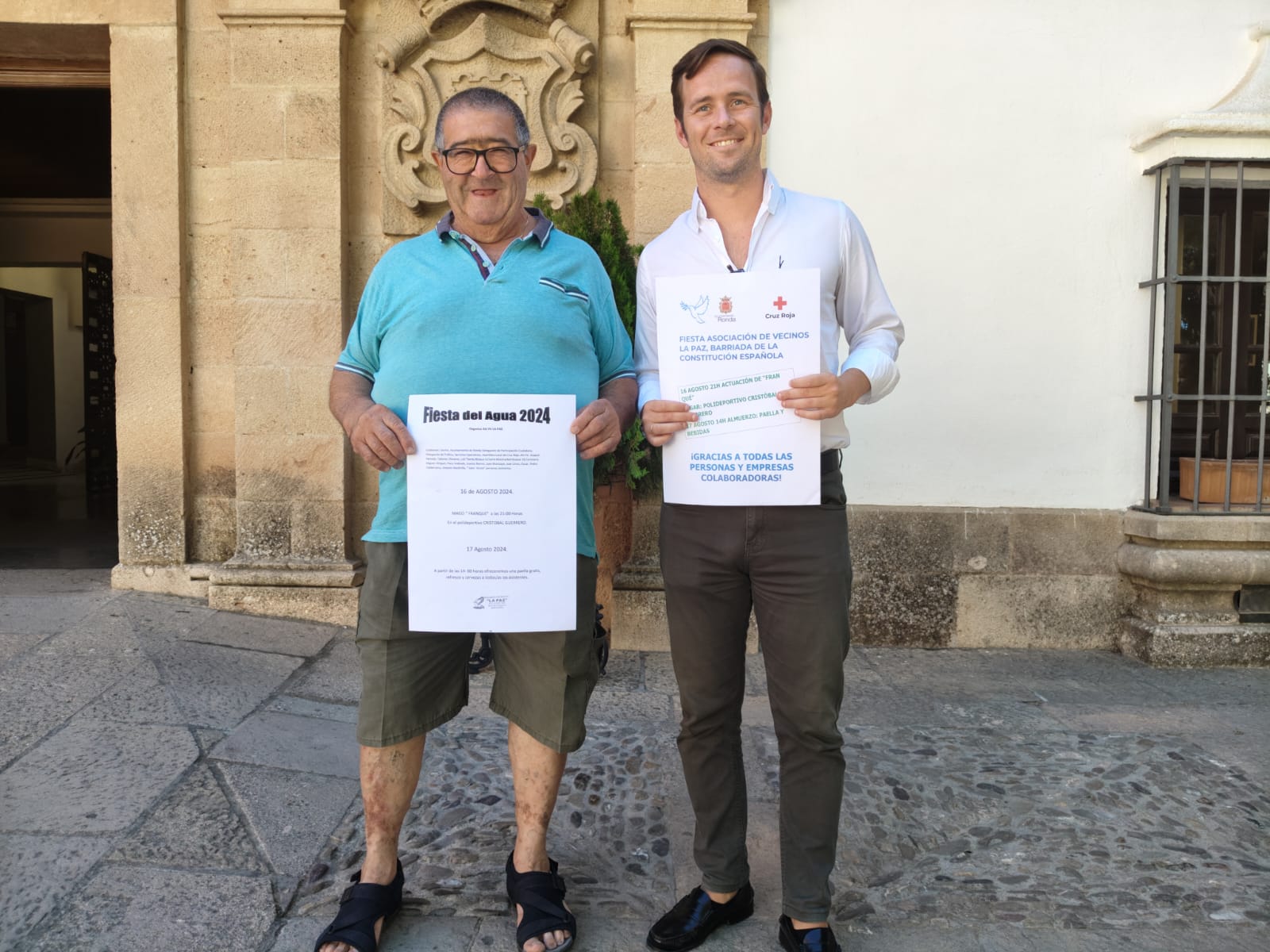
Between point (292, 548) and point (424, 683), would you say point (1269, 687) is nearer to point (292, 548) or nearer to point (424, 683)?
point (424, 683)

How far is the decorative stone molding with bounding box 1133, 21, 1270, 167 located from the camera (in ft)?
16.4

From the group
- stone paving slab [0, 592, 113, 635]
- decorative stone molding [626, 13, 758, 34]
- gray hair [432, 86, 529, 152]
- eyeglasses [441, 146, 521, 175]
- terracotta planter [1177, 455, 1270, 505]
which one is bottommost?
stone paving slab [0, 592, 113, 635]

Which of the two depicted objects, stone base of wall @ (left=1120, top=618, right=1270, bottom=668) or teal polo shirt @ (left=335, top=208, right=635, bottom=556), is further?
stone base of wall @ (left=1120, top=618, right=1270, bottom=668)

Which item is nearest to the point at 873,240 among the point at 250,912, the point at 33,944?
the point at 250,912

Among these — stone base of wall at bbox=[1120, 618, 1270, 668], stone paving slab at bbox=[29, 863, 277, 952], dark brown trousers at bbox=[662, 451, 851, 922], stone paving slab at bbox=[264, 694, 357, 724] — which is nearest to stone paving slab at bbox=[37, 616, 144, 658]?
stone paving slab at bbox=[264, 694, 357, 724]

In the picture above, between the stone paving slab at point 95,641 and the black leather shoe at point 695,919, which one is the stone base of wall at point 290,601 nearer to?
the stone paving slab at point 95,641

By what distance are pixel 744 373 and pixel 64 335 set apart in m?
19.3

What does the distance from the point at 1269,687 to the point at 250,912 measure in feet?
15.6

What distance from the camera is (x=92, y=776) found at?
3.07 meters

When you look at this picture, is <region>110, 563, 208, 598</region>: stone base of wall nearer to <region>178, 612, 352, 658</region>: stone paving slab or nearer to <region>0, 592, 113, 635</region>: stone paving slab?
<region>0, 592, 113, 635</region>: stone paving slab

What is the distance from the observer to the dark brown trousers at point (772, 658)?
7.45 feet

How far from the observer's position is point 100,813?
2.84 meters

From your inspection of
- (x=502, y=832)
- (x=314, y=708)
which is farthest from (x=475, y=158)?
(x=314, y=708)

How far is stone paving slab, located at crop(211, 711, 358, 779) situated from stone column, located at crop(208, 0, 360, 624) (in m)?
1.45
